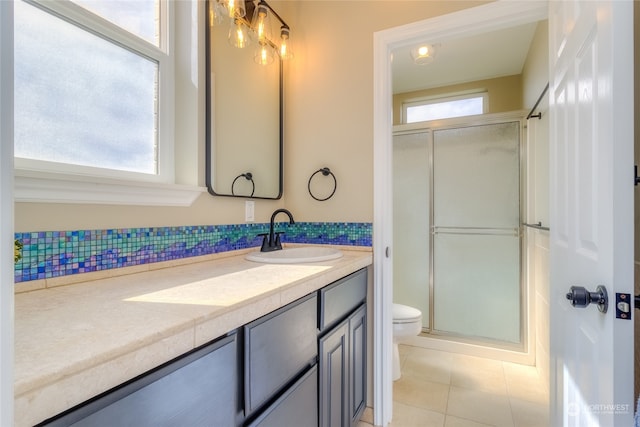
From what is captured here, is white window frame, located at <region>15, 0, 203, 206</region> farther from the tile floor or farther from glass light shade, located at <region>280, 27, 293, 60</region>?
the tile floor

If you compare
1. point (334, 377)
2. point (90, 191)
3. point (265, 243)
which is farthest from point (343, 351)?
point (90, 191)

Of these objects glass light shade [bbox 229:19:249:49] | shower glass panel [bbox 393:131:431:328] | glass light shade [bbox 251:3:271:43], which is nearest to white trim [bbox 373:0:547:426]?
glass light shade [bbox 251:3:271:43]

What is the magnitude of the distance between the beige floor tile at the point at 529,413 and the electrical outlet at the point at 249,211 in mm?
1818

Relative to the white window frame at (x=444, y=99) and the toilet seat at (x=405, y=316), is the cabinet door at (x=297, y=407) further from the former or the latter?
the white window frame at (x=444, y=99)

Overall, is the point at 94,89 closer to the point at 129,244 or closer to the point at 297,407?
the point at 129,244

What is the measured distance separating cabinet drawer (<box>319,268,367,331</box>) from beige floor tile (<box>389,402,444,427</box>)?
731 mm

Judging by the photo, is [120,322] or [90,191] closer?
[120,322]

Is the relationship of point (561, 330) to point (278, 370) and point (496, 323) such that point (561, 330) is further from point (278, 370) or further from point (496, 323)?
point (496, 323)

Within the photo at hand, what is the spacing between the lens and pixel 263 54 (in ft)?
5.30

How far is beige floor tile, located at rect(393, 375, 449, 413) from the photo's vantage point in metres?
1.80

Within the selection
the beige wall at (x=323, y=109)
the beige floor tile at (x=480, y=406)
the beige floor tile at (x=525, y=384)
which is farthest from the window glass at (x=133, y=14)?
the beige floor tile at (x=525, y=384)

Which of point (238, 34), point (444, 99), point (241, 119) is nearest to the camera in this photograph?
point (238, 34)

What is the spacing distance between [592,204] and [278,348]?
36.4 inches

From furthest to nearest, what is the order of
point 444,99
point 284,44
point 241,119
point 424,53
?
point 444,99
point 424,53
point 284,44
point 241,119
